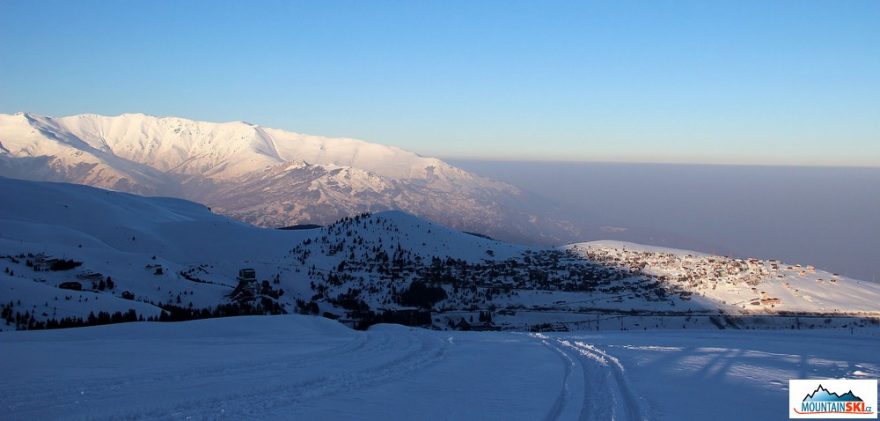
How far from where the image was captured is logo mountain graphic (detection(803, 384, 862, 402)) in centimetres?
902

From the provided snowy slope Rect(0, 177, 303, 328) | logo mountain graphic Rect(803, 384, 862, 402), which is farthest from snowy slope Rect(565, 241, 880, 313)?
snowy slope Rect(0, 177, 303, 328)

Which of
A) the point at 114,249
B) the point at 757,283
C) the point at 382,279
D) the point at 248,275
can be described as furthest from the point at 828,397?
the point at 114,249

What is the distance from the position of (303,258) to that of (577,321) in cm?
2898

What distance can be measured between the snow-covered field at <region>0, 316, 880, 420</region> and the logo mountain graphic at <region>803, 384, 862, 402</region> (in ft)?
1.45

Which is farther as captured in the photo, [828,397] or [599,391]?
[599,391]

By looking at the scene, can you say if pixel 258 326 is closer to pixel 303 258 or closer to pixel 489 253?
pixel 303 258

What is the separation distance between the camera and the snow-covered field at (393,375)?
7.82 meters

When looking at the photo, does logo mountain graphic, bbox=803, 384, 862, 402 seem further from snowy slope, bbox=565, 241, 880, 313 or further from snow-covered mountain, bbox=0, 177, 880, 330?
snowy slope, bbox=565, 241, 880, 313

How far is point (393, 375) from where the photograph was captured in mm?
10469

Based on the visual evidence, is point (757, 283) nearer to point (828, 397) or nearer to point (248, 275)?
point (248, 275)

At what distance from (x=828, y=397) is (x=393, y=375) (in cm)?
676

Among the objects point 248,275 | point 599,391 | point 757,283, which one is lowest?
point 248,275

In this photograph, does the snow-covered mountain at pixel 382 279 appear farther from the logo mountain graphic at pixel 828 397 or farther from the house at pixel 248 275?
the logo mountain graphic at pixel 828 397

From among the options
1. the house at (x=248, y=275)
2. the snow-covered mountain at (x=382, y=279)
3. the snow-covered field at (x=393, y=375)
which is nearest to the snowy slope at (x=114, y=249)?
the snow-covered mountain at (x=382, y=279)
